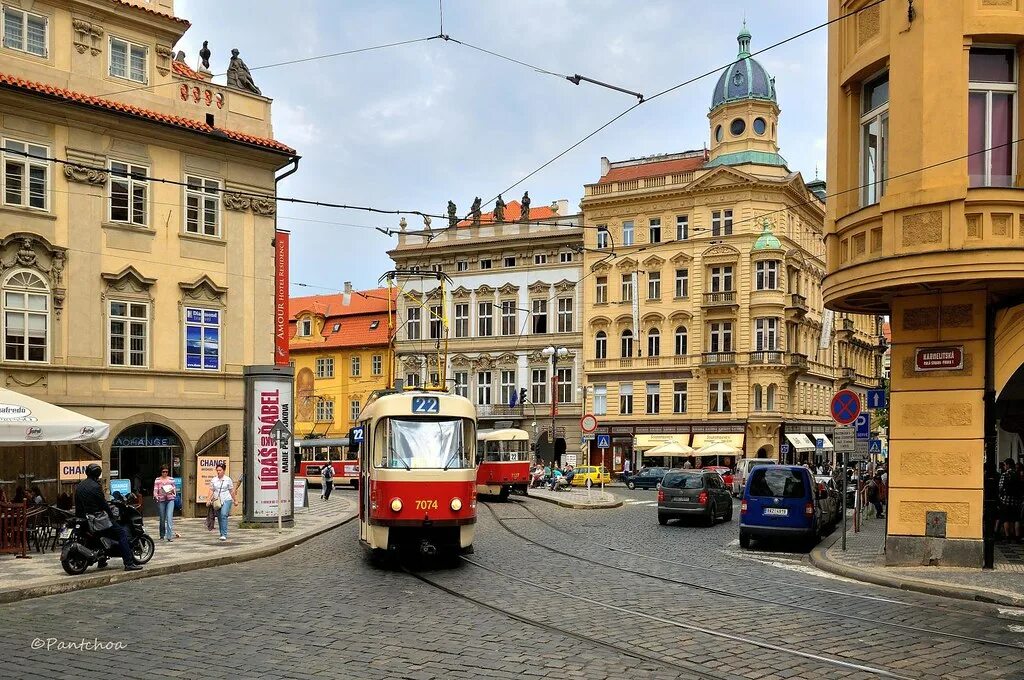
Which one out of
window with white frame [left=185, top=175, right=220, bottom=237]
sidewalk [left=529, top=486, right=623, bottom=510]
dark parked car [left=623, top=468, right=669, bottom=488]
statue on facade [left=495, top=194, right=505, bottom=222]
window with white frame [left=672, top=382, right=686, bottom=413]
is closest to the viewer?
window with white frame [left=185, top=175, right=220, bottom=237]

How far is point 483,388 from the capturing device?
69.3 m

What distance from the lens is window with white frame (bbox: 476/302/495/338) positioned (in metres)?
69.1

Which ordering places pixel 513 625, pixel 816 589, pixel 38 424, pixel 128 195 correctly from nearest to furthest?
pixel 513 625, pixel 816 589, pixel 38 424, pixel 128 195

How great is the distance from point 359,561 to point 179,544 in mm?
4811

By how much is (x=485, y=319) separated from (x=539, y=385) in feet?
21.1

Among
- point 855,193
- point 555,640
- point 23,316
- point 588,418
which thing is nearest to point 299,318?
point 588,418

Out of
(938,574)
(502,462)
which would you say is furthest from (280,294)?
(938,574)

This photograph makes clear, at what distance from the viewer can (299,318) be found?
257ft

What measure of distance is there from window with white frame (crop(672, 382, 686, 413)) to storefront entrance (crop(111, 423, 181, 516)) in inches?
1590

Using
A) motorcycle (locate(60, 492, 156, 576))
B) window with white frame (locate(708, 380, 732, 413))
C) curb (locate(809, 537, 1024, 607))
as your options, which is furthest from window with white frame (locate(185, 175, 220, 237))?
window with white frame (locate(708, 380, 732, 413))

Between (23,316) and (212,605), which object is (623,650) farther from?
(23,316)

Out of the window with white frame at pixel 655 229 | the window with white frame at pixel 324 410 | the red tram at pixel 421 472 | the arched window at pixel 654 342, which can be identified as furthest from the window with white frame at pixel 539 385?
the red tram at pixel 421 472

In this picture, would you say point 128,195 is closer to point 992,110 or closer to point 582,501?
point 582,501

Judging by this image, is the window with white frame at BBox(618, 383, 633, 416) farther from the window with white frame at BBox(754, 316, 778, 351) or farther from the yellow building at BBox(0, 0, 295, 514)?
the yellow building at BBox(0, 0, 295, 514)
